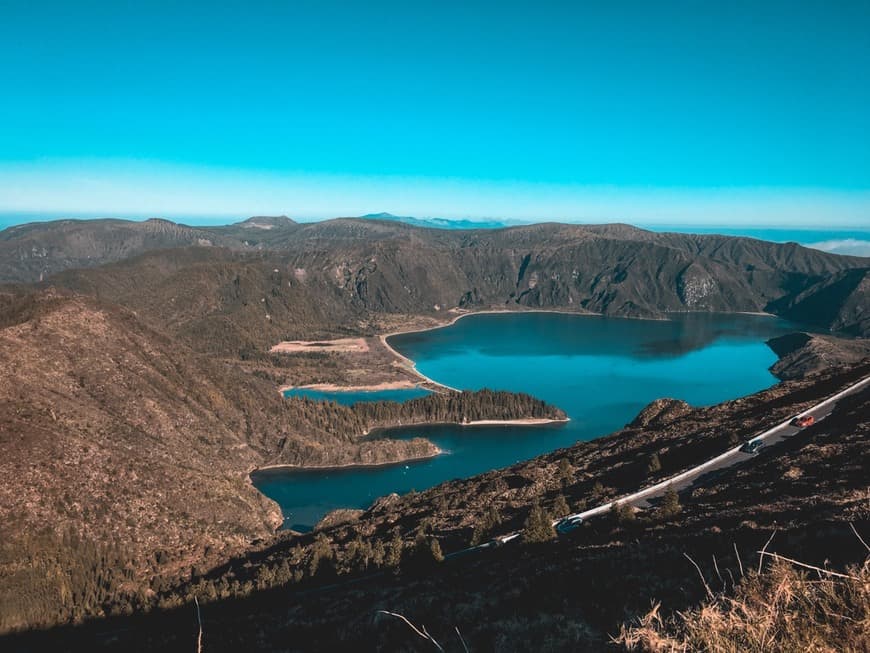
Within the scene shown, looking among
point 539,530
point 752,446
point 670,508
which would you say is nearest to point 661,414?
Answer: point 752,446

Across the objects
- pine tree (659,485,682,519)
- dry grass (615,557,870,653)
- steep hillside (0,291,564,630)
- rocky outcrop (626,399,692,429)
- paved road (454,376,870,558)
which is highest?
dry grass (615,557,870,653)

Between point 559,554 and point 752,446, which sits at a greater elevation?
point 559,554

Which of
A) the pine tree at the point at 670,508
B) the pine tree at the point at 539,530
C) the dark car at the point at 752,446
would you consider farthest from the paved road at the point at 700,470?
the pine tree at the point at 670,508

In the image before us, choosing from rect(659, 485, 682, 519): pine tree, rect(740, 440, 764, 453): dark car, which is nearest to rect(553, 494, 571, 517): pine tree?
Answer: rect(659, 485, 682, 519): pine tree

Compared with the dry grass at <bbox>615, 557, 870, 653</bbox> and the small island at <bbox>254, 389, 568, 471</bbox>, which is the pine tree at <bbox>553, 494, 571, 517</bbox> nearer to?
the dry grass at <bbox>615, 557, 870, 653</bbox>

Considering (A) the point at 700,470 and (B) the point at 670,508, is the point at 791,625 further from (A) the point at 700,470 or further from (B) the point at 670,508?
(A) the point at 700,470

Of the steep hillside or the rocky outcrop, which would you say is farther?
the rocky outcrop
